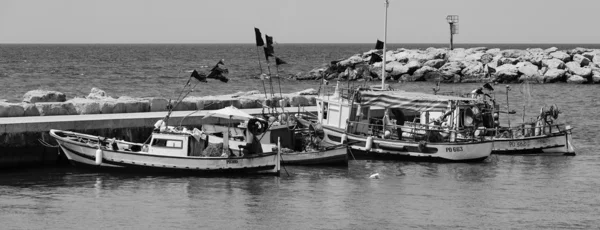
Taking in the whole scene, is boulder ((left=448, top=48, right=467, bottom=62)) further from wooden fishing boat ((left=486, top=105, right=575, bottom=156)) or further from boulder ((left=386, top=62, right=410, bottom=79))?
wooden fishing boat ((left=486, top=105, right=575, bottom=156))

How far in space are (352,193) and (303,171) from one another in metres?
3.82

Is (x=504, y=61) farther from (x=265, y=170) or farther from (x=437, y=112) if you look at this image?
(x=265, y=170)

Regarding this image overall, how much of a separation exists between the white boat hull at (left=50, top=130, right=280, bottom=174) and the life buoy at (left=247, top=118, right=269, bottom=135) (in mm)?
826

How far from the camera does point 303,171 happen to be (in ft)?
102

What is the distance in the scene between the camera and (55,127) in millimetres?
31094

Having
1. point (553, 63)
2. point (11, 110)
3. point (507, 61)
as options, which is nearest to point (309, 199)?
point (11, 110)

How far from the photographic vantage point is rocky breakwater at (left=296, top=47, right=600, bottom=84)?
85.8 metres

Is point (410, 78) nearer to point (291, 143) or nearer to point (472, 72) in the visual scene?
point (472, 72)

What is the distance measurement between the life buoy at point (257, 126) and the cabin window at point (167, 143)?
85.9 inches

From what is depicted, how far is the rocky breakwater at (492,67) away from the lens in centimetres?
8581

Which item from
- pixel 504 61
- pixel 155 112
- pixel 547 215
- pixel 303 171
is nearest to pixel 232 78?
pixel 504 61

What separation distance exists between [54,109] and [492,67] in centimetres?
5832

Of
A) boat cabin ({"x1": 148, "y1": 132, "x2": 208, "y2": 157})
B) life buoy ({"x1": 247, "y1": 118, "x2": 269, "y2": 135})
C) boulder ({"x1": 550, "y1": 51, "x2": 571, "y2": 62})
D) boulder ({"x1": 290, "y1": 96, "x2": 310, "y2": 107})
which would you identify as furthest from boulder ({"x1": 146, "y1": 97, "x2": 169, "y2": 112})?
boulder ({"x1": 550, "y1": 51, "x2": 571, "y2": 62})

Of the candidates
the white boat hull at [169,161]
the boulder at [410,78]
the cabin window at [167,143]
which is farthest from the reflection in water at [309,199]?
the boulder at [410,78]
